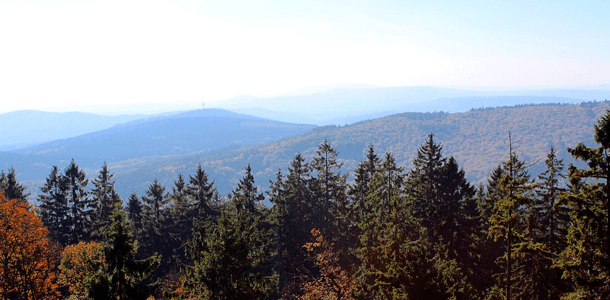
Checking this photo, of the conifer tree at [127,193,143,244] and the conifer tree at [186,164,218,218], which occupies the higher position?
the conifer tree at [186,164,218,218]

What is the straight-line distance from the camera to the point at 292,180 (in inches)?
1879

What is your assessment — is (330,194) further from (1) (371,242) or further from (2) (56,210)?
(2) (56,210)

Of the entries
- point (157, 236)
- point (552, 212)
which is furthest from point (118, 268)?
point (157, 236)

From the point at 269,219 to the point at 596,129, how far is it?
32728mm

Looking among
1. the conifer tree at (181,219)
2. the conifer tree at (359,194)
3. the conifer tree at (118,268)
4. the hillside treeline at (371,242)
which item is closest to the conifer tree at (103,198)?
the hillside treeline at (371,242)

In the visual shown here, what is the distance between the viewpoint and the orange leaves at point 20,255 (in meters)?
23.0

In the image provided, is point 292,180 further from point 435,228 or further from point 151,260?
point 151,260

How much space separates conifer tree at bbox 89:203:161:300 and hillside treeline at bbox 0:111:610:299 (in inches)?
1.8

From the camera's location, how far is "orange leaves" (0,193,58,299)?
75.5 feet

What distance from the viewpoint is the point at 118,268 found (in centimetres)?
1666

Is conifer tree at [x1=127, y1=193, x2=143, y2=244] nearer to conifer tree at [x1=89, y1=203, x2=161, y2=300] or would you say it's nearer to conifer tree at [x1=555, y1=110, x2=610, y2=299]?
conifer tree at [x1=89, y1=203, x2=161, y2=300]

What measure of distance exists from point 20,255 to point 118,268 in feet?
36.7

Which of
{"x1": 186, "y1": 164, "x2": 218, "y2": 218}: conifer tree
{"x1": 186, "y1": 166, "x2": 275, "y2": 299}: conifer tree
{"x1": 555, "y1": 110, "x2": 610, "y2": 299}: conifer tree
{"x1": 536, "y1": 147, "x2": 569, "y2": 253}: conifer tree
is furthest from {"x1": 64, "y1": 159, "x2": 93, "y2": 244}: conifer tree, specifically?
{"x1": 555, "y1": 110, "x2": 610, "y2": 299}: conifer tree

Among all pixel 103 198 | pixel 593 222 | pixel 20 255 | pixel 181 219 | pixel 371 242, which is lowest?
pixel 181 219
